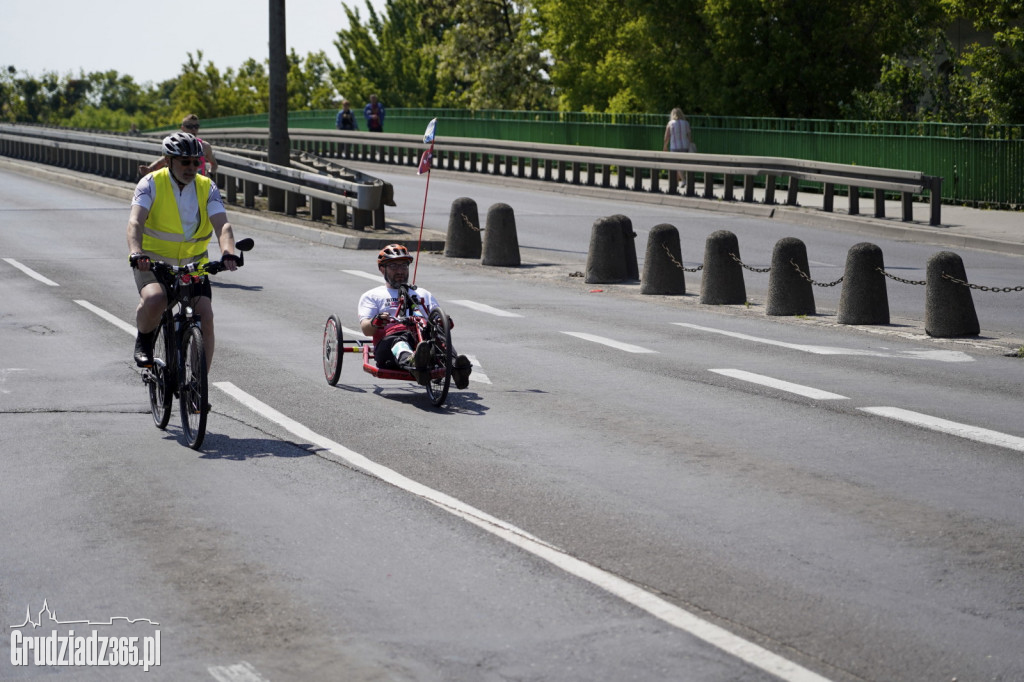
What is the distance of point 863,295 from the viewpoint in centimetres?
Answer: 1499

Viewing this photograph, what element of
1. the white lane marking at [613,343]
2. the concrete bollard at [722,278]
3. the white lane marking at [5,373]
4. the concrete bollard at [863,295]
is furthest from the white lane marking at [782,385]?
the white lane marking at [5,373]

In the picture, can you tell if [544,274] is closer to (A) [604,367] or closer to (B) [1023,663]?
(A) [604,367]

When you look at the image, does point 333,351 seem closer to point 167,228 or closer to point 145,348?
point 145,348

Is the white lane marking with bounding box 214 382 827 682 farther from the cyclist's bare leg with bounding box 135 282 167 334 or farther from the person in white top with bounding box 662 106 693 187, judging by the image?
the person in white top with bounding box 662 106 693 187

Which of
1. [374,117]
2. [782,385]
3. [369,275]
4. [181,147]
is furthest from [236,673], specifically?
[374,117]

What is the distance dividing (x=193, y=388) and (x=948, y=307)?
26.3ft

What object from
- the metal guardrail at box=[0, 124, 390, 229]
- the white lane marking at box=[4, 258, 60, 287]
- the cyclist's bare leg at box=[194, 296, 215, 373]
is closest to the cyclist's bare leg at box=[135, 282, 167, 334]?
the cyclist's bare leg at box=[194, 296, 215, 373]

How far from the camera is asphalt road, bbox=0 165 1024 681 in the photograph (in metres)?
5.43

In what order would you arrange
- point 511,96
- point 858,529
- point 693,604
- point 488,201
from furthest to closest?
point 511,96
point 488,201
point 858,529
point 693,604

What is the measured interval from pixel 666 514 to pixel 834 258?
15.5 meters

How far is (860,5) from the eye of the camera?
40.1 metres

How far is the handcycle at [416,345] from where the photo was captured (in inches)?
401

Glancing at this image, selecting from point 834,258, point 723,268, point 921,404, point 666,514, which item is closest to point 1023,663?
point 666,514

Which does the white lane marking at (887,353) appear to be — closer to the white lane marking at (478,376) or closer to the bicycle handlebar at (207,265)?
the white lane marking at (478,376)
